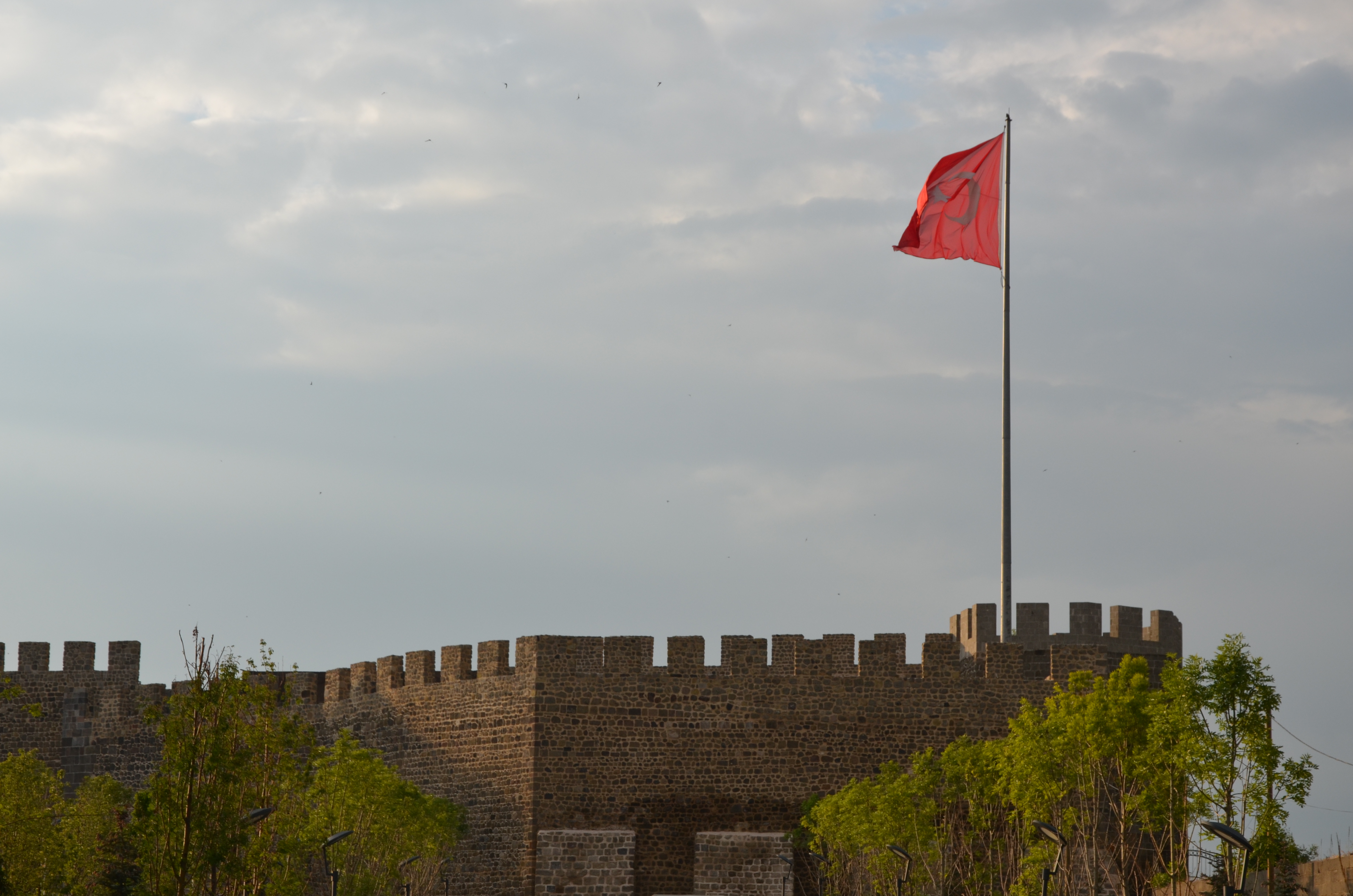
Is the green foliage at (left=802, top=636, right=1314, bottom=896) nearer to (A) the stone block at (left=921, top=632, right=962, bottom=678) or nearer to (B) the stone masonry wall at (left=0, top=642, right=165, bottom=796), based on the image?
(A) the stone block at (left=921, top=632, right=962, bottom=678)

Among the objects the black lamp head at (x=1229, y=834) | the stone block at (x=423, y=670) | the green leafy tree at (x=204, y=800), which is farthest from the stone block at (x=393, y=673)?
the black lamp head at (x=1229, y=834)

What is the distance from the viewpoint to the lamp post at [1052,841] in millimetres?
26531

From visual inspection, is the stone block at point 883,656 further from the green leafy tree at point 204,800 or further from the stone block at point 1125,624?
the green leafy tree at point 204,800

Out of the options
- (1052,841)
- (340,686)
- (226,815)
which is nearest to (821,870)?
(1052,841)

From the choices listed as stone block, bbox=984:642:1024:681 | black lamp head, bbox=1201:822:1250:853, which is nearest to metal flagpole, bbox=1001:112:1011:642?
stone block, bbox=984:642:1024:681

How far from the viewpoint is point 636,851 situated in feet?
122

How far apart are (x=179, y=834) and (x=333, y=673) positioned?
20135 millimetres

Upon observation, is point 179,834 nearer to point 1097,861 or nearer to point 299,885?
point 299,885

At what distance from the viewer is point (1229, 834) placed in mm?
21641

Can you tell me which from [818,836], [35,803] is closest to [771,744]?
[818,836]

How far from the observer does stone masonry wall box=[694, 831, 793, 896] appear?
36.1 meters

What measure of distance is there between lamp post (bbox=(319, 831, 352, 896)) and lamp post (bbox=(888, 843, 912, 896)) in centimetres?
905

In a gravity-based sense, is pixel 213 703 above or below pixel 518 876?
above

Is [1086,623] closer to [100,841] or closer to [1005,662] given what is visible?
[1005,662]
